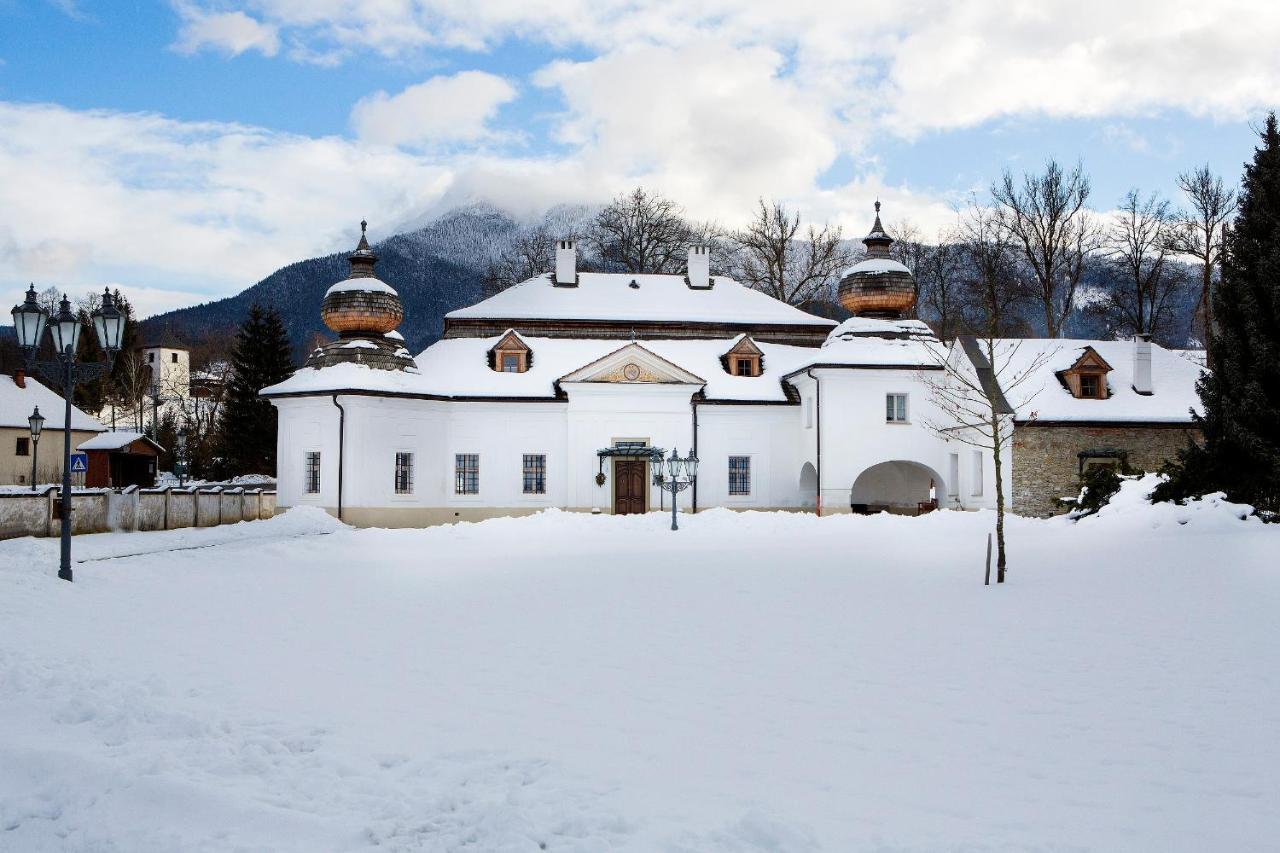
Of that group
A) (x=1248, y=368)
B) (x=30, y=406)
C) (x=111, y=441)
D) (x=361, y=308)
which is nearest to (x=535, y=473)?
(x=361, y=308)

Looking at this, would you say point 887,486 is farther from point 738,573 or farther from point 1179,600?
point 1179,600

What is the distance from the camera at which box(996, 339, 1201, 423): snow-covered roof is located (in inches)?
1219

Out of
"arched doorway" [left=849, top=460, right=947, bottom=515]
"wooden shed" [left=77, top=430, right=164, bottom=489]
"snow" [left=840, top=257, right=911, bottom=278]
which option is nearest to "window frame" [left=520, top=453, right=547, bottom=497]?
"arched doorway" [left=849, top=460, right=947, bottom=515]

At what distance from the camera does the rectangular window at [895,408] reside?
33.0 m

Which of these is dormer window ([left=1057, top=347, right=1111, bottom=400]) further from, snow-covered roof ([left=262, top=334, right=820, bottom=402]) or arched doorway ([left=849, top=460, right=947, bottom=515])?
snow-covered roof ([left=262, top=334, right=820, bottom=402])

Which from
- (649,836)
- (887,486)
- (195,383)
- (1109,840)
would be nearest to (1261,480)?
(887,486)

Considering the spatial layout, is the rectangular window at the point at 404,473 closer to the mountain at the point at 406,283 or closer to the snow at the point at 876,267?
the snow at the point at 876,267

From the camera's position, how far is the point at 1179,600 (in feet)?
43.4

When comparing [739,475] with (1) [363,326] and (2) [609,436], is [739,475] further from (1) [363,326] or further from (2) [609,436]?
(1) [363,326]

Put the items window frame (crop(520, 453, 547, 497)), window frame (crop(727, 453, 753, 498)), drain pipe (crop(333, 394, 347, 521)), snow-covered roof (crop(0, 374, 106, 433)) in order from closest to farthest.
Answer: drain pipe (crop(333, 394, 347, 521)) → window frame (crop(520, 453, 547, 497)) → window frame (crop(727, 453, 753, 498)) → snow-covered roof (crop(0, 374, 106, 433))

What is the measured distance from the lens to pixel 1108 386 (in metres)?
32.1

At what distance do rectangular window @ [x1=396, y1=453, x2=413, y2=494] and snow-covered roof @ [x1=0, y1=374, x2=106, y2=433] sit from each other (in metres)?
24.5

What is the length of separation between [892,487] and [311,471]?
19352mm

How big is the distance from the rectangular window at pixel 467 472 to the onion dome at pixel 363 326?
341 cm
